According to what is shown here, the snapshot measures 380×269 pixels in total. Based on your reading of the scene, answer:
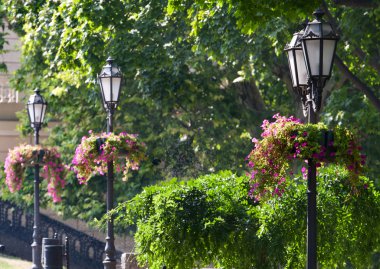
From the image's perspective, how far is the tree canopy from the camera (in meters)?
25.7

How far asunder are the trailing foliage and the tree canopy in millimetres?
5013

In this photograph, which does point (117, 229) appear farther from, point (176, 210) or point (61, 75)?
point (176, 210)

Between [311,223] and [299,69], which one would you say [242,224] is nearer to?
[299,69]

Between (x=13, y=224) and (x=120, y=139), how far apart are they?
19.0 meters

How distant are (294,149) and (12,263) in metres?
20.9

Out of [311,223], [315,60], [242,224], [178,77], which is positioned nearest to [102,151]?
[242,224]

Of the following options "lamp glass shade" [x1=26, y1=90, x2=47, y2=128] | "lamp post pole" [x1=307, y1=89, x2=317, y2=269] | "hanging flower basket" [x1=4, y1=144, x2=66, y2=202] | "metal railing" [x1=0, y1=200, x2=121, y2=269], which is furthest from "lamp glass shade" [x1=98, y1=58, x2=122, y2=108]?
"metal railing" [x1=0, y1=200, x2=121, y2=269]

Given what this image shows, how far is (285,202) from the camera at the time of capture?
17422mm

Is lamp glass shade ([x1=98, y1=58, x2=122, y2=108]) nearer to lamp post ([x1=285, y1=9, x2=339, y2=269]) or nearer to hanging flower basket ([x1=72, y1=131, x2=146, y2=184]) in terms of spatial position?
hanging flower basket ([x1=72, y1=131, x2=146, y2=184])

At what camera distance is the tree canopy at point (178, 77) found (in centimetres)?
2572

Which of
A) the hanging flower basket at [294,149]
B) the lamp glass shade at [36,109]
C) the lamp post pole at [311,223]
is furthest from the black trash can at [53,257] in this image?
the lamp post pole at [311,223]

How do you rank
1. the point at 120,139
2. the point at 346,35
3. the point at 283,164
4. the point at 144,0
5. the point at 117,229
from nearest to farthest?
the point at 283,164, the point at 120,139, the point at 346,35, the point at 144,0, the point at 117,229

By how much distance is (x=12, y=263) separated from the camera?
113ft

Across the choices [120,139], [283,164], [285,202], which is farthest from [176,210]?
[120,139]
